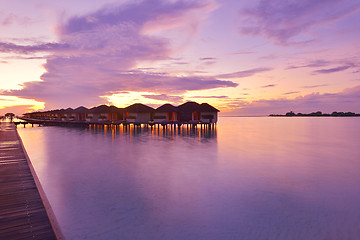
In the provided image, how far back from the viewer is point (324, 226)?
21.1 feet

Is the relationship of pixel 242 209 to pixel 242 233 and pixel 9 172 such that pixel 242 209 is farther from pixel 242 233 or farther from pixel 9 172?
pixel 9 172

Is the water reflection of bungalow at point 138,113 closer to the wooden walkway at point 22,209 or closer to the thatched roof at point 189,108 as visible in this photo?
the thatched roof at point 189,108

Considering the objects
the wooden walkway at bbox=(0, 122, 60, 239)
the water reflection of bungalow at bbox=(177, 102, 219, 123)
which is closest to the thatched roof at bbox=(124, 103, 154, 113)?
the water reflection of bungalow at bbox=(177, 102, 219, 123)

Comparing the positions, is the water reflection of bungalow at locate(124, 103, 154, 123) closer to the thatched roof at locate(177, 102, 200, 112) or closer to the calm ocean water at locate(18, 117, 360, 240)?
the thatched roof at locate(177, 102, 200, 112)

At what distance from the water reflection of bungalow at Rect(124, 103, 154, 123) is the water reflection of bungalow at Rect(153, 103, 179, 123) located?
5.33ft

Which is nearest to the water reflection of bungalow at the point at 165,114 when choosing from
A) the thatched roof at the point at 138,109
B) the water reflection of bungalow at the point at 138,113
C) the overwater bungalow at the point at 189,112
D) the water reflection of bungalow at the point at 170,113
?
the water reflection of bungalow at the point at 170,113

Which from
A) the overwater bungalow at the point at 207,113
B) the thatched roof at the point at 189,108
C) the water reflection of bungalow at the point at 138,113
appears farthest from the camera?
the water reflection of bungalow at the point at 138,113

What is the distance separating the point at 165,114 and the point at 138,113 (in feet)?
20.6

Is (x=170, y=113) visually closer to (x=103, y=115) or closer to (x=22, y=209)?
(x=103, y=115)

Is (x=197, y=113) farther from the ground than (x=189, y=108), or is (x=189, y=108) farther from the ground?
(x=189, y=108)

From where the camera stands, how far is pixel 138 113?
4797 centimetres

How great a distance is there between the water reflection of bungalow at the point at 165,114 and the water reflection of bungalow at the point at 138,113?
5.33ft

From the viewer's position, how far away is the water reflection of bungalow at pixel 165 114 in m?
45.3

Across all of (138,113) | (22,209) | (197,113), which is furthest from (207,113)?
(22,209)
